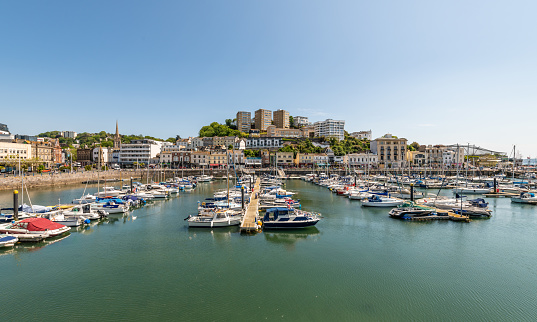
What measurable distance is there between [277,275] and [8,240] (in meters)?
20.2

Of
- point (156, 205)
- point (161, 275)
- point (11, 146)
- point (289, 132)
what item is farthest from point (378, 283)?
point (289, 132)

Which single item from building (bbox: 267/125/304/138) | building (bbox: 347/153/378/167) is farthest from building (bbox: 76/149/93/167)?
building (bbox: 347/153/378/167)

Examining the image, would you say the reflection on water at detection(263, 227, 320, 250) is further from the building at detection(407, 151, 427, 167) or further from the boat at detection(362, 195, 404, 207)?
the building at detection(407, 151, 427, 167)

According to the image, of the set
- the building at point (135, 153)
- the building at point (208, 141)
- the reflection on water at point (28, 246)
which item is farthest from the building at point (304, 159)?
the reflection on water at point (28, 246)

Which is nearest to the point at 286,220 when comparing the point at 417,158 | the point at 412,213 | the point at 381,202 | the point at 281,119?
the point at 412,213

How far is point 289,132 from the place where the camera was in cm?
13362

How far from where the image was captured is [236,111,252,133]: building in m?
150

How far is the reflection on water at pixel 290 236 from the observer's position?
878 inches

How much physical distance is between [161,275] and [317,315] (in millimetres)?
9397

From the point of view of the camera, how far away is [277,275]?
16219 mm

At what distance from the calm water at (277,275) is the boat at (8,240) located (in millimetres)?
796

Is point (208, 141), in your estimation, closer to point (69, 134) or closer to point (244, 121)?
point (244, 121)

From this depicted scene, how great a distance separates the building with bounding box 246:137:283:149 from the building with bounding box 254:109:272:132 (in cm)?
2498

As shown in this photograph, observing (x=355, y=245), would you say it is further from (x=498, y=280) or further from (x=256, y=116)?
(x=256, y=116)
